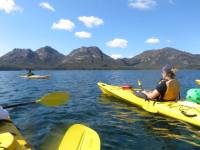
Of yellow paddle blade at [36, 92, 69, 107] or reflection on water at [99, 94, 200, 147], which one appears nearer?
reflection on water at [99, 94, 200, 147]

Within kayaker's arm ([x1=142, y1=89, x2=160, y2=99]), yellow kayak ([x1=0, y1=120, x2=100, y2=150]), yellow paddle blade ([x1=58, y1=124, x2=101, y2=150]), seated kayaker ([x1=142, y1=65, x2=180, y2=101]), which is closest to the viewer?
yellow kayak ([x1=0, y1=120, x2=100, y2=150])

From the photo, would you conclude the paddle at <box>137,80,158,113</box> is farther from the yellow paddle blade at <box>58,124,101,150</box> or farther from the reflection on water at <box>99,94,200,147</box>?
the yellow paddle blade at <box>58,124,101,150</box>

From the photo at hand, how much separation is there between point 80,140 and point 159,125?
602cm

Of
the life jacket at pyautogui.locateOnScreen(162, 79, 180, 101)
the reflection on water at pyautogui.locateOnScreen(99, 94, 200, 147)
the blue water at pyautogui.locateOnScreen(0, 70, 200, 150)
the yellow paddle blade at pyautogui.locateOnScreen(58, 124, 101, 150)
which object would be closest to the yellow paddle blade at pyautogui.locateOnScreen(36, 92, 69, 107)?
the blue water at pyautogui.locateOnScreen(0, 70, 200, 150)

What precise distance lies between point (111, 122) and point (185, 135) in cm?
306

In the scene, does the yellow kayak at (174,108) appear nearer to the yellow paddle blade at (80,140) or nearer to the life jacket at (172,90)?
the life jacket at (172,90)

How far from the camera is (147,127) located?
35.5 ft

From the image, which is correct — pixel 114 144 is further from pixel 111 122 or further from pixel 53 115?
pixel 53 115

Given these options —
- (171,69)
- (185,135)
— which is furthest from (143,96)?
(185,135)

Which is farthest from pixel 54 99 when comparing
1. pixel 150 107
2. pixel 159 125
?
pixel 150 107

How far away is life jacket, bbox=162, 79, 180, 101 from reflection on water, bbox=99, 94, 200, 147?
99 centimetres

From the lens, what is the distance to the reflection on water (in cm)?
963

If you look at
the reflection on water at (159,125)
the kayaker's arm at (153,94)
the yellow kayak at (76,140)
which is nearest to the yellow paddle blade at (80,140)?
the yellow kayak at (76,140)

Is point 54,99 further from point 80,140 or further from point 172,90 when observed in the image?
point 172,90
